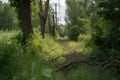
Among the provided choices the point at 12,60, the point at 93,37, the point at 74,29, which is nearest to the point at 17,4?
the point at 93,37

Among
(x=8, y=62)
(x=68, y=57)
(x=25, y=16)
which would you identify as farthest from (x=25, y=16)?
(x=8, y=62)

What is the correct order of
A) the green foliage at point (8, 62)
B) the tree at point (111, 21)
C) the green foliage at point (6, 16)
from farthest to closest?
the green foliage at point (6, 16), the tree at point (111, 21), the green foliage at point (8, 62)

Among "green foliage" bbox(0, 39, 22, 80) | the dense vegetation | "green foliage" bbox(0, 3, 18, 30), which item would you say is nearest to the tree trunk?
the dense vegetation

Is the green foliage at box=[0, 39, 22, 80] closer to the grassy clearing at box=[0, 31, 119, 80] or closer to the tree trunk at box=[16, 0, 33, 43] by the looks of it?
the grassy clearing at box=[0, 31, 119, 80]

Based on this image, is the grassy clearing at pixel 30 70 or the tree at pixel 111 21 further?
the tree at pixel 111 21

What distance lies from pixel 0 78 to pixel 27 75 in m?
0.89

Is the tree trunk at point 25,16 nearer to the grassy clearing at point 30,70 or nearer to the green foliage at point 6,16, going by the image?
the grassy clearing at point 30,70

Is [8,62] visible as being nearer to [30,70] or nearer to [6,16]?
[30,70]

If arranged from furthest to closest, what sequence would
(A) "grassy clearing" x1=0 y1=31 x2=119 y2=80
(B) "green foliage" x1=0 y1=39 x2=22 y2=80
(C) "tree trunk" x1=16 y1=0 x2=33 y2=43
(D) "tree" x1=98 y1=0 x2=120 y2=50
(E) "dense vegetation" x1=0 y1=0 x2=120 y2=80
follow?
1. (C) "tree trunk" x1=16 y1=0 x2=33 y2=43
2. (D) "tree" x1=98 y1=0 x2=120 y2=50
3. (E) "dense vegetation" x1=0 y1=0 x2=120 y2=80
4. (B) "green foliage" x1=0 y1=39 x2=22 y2=80
5. (A) "grassy clearing" x1=0 y1=31 x2=119 y2=80

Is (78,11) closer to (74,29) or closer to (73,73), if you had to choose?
(74,29)

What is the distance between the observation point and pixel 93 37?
12.9 m

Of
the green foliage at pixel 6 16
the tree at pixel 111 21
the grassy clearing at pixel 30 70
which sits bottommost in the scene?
the green foliage at pixel 6 16

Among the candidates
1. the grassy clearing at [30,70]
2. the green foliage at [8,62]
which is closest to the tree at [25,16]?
the grassy clearing at [30,70]

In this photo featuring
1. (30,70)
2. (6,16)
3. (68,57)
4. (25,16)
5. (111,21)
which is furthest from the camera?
(6,16)
